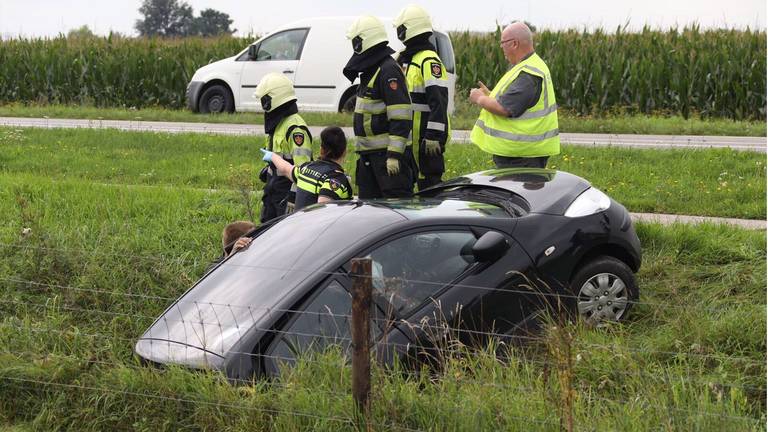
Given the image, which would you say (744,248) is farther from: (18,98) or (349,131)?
(18,98)

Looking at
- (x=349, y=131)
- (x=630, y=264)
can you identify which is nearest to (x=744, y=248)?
(x=630, y=264)

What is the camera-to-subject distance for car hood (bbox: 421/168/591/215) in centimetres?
661

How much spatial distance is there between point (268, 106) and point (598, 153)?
228 inches

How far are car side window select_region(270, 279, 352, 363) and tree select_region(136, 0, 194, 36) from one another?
77.9 meters

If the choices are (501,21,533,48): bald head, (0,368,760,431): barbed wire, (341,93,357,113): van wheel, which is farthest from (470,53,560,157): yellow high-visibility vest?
(341,93,357,113): van wheel

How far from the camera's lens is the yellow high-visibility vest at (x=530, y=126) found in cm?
835

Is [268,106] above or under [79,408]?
above

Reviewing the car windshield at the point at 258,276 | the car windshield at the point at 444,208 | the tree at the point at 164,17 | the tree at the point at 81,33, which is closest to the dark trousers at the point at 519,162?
the car windshield at the point at 444,208

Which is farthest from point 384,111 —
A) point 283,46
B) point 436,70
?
point 283,46

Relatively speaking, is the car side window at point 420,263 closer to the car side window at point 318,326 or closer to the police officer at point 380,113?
the car side window at point 318,326

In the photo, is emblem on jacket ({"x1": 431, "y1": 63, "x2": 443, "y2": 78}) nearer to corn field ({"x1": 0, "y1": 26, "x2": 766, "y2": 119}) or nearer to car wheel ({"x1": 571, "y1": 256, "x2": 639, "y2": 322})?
car wheel ({"x1": 571, "y1": 256, "x2": 639, "y2": 322})

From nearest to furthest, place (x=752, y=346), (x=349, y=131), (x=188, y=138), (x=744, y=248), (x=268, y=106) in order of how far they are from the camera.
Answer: (x=752, y=346) → (x=268, y=106) → (x=744, y=248) → (x=188, y=138) → (x=349, y=131)

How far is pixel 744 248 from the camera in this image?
855cm

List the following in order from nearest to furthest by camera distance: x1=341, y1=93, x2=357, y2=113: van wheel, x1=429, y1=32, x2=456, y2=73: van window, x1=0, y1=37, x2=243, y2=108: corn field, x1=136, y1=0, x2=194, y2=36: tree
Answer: x1=429, y1=32, x2=456, y2=73: van window → x1=341, y1=93, x2=357, y2=113: van wheel → x1=0, y1=37, x2=243, y2=108: corn field → x1=136, y1=0, x2=194, y2=36: tree
